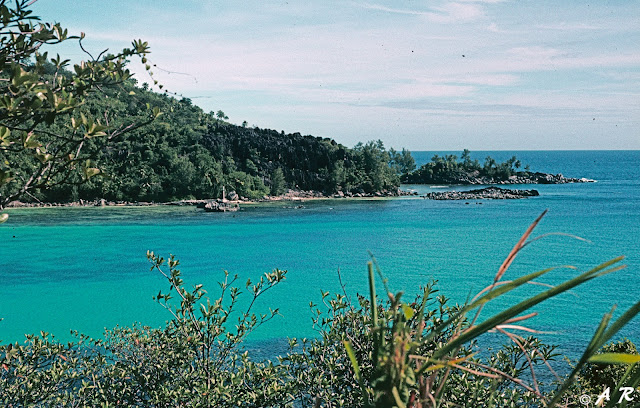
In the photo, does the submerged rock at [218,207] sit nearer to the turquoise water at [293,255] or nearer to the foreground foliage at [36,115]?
A: the turquoise water at [293,255]

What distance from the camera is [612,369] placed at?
9.27 m

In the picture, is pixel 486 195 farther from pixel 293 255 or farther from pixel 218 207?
pixel 293 255

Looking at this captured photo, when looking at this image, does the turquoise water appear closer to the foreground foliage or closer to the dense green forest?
the dense green forest

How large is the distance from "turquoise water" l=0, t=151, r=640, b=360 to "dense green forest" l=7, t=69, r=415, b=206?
5.62 m

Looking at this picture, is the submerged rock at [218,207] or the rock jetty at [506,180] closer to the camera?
the submerged rock at [218,207]

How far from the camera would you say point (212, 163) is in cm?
6147

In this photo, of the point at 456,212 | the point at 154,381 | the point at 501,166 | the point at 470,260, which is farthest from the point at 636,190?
the point at 154,381

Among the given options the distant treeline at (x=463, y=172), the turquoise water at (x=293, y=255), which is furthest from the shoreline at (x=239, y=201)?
the distant treeline at (x=463, y=172)

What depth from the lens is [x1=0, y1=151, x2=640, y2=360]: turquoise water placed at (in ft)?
67.9

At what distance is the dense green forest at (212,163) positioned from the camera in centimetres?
5584

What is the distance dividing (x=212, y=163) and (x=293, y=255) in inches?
1288

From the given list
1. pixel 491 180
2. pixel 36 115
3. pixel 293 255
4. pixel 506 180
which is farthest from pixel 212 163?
pixel 36 115

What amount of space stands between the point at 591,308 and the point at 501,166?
66814 mm

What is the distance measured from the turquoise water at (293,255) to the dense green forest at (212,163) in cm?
562
